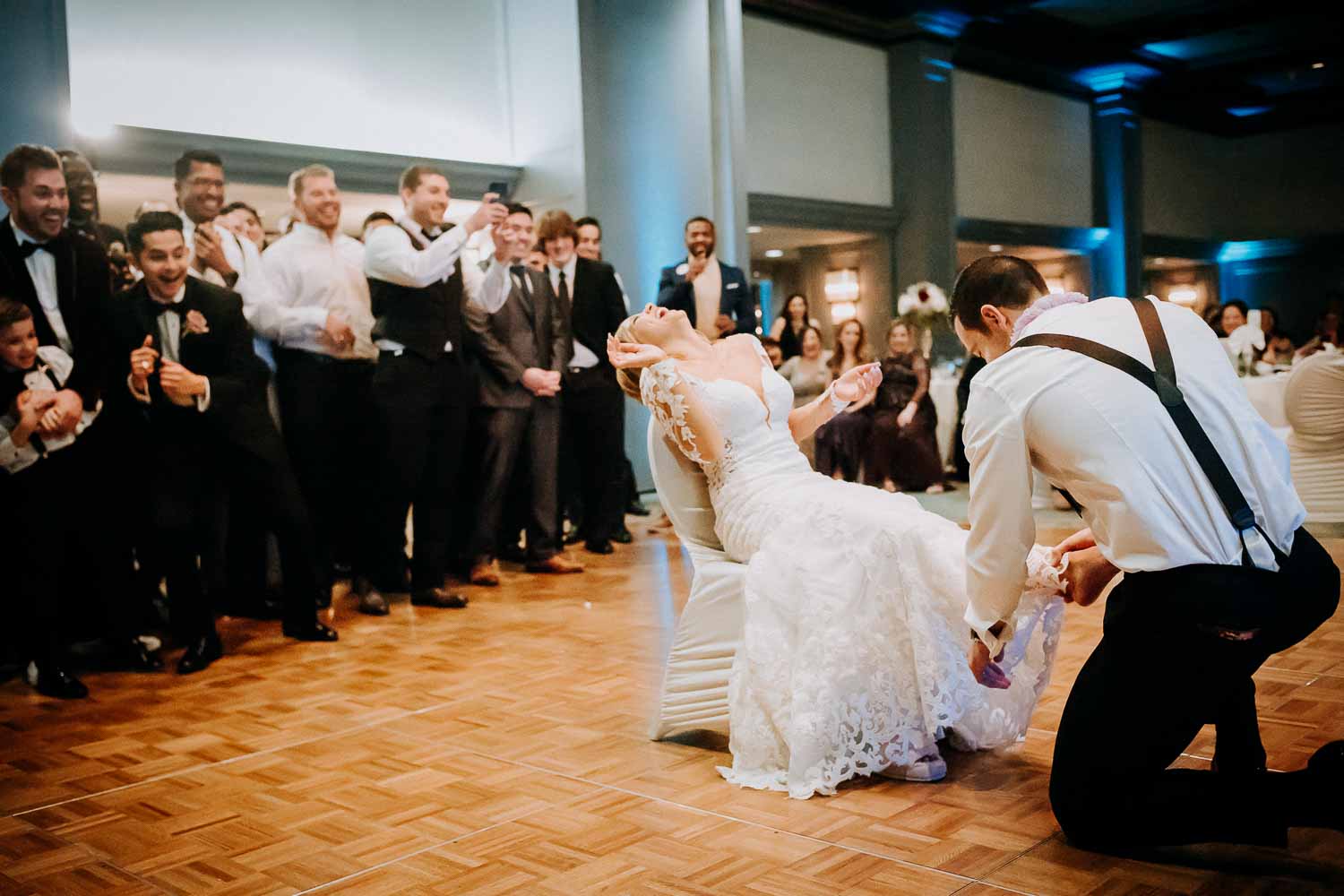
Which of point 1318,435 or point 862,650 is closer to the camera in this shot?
point 862,650

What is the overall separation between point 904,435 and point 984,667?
6487mm

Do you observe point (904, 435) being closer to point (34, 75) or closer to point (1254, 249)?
point (34, 75)

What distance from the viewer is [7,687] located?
13.5 ft

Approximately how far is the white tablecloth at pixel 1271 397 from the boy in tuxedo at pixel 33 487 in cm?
596

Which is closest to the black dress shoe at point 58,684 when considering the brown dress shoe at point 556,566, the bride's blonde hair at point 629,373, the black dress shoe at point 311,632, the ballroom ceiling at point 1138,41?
the black dress shoe at point 311,632

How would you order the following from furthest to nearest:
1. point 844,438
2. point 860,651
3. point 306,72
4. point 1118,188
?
point 1118,188, point 844,438, point 306,72, point 860,651

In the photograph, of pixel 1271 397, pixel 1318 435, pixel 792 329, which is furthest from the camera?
pixel 792 329

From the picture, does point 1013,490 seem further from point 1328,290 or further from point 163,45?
point 1328,290

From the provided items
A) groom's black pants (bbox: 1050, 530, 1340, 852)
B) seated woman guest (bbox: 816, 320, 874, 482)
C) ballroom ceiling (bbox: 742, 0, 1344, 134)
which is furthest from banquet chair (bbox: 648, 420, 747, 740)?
ballroom ceiling (bbox: 742, 0, 1344, 134)

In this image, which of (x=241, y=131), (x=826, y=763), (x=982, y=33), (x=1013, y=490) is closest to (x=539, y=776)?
(x=826, y=763)

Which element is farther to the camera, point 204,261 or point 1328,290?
point 1328,290

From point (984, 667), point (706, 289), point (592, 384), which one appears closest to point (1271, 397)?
point (706, 289)

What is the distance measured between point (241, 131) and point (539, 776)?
5648mm

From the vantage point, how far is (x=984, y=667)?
2.18 meters
